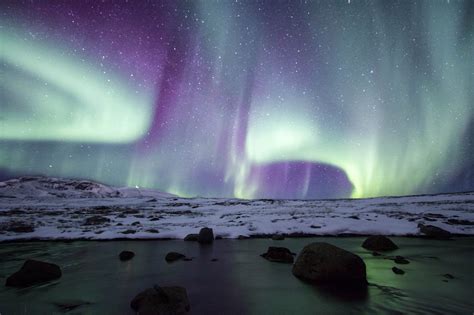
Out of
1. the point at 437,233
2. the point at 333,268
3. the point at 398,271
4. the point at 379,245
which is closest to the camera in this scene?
the point at 333,268

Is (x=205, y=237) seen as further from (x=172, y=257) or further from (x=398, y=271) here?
(x=398, y=271)

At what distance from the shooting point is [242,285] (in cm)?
743

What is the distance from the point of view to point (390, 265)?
9.32 metres

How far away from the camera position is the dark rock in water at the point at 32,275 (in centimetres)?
760

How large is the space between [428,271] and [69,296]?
11056 millimetres

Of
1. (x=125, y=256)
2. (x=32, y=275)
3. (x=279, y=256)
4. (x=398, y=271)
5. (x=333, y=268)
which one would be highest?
(x=333, y=268)

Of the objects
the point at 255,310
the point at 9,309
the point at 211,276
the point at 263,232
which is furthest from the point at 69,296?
the point at 263,232

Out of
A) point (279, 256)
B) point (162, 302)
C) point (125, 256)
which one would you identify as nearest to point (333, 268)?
point (279, 256)

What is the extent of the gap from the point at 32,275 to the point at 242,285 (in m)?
6.47

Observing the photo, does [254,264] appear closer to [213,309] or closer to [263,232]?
[213,309]

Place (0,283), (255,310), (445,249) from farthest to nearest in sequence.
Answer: (445,249) → (0,283) → (255,310)

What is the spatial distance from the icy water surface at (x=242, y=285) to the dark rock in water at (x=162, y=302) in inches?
11.5

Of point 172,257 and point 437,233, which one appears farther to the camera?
point 437,233

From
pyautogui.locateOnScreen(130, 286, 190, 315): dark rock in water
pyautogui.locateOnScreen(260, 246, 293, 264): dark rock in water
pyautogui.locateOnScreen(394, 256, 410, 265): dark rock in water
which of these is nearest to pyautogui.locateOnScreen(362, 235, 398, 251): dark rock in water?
pyautogui.locateOnScreen(394, 256, 410, 265): dark rock in water
